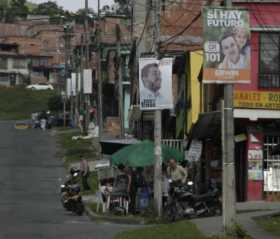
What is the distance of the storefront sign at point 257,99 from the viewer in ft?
100

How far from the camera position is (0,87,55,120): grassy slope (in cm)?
10754

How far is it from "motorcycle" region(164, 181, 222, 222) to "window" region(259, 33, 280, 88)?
5034 millimetres

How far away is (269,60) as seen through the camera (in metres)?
31.1

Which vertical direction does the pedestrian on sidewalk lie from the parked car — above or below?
below

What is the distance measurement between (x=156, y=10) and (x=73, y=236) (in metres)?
8.42

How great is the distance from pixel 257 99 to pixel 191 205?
5.12 meters

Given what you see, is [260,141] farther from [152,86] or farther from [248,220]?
[248,220]

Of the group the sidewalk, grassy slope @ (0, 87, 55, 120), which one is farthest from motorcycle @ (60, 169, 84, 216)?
grassy slope @ (0, 87, 55, 120)

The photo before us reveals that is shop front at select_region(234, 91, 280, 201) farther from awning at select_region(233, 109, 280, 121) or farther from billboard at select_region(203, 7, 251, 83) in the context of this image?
billboard at select_region(203, 7, 251, 83)

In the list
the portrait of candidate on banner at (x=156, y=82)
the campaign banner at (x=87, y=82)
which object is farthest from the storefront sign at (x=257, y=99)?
the campaign banner at (x=87, y=82)

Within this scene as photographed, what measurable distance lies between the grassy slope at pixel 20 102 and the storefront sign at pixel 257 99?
73673 millimetres

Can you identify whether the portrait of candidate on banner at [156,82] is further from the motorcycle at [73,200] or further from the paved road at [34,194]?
the motorcycle at [73,200]

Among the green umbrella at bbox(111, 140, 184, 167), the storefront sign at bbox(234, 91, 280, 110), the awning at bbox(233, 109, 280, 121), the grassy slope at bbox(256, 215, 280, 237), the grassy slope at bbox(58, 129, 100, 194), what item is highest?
the storefront sign at bbox(234, 91, 280, 110)

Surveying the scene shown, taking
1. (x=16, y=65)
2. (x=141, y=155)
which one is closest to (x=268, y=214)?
(x=141, y=155)
